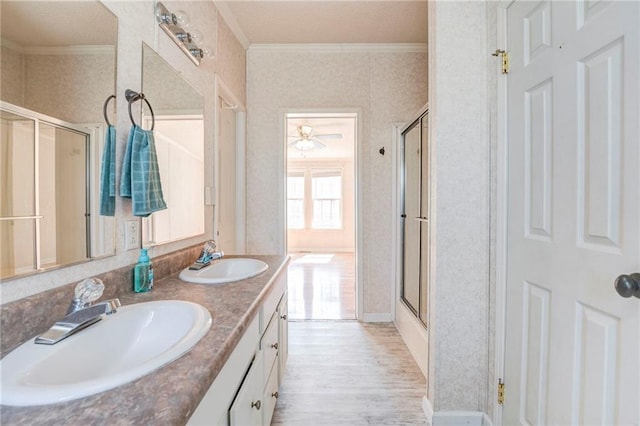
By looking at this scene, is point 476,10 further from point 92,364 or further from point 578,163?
point 92,364

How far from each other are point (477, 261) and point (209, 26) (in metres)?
2.31

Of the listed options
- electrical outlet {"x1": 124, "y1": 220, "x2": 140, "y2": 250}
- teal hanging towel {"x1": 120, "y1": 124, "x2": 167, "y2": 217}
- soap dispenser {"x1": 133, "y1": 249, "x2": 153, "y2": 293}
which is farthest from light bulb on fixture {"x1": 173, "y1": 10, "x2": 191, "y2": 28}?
soap dispenser {"x1": 133, "y1": 249, "x2": 153, "y2": 293}

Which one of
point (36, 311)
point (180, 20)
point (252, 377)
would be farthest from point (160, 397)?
point (180, 20)

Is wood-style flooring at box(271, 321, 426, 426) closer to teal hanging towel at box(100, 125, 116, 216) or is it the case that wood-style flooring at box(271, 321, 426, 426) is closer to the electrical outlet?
the electrical outlet

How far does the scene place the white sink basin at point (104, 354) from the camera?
50 centimetres

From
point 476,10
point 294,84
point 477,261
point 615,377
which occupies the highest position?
point 294,84

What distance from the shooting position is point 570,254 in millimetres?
1014

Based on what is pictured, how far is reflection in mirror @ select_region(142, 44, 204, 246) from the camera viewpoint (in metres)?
1.32

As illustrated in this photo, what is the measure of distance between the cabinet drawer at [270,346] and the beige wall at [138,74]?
0.65 meters

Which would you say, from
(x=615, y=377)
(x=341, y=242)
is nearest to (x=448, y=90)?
(x=615, y=377)

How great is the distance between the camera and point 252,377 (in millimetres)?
1063

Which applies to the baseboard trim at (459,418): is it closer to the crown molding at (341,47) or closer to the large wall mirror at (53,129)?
the large wall mirror at (53,129)

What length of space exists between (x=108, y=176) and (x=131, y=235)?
0.27m

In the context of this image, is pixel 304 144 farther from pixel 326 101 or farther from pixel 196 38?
pixel 196 38
